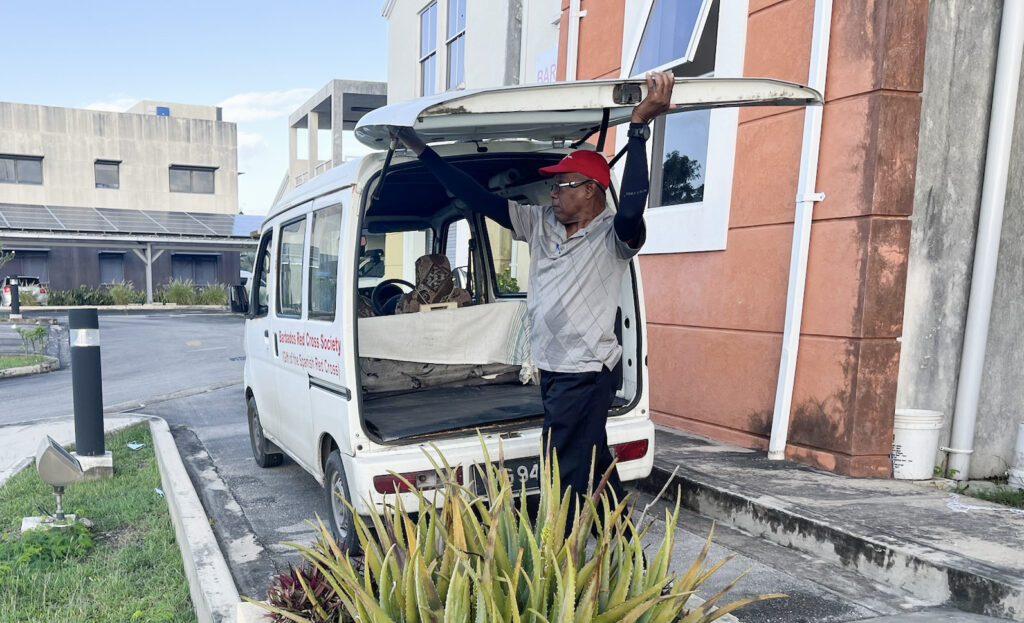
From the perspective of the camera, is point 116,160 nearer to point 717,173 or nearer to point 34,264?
point 34,264

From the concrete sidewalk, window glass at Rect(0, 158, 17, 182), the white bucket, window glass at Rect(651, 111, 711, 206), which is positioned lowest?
the concrete sidewalk

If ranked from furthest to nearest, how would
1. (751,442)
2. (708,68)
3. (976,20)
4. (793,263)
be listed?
(708,68) < (751,442) < (793,263) < (976,20)

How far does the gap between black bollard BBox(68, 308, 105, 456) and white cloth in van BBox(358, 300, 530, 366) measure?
2.68 m

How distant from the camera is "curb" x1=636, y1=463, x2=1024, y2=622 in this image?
3.14 m

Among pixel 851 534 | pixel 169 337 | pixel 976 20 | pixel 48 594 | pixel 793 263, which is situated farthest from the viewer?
pixel 169 337

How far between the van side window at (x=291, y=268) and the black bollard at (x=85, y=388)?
178 cm

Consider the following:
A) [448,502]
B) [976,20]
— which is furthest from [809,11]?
[448,502]

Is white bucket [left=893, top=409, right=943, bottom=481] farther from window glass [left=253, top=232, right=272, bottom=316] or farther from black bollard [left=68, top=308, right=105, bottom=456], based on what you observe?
black bollard [left=68, top=308, right=105, bottom=456]

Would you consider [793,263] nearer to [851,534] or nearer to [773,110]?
[773,110]

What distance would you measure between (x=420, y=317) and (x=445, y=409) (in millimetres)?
647

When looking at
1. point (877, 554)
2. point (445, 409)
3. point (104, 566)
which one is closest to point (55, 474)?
point (104, 566)

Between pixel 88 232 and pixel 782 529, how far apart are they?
35.2m

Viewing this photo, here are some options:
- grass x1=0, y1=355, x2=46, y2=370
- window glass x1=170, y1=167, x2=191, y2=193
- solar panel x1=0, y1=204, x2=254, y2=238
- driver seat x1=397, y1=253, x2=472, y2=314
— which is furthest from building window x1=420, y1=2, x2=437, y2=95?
window glass x1=170, y1=167, x2=191, y2=193

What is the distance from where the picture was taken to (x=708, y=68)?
6668 millimetres
